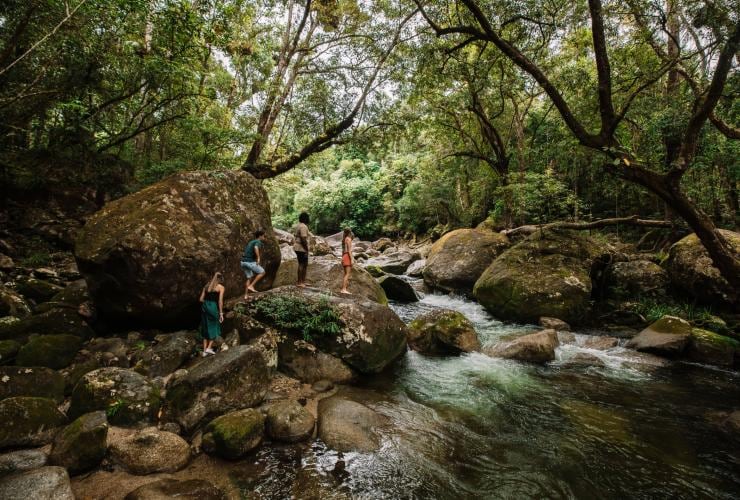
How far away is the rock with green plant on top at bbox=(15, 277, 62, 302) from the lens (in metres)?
7.17

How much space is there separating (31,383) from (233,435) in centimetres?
275

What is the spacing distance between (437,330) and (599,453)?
4.00 metres

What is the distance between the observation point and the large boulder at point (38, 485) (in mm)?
2912

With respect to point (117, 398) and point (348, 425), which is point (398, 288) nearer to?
point (348, 425)

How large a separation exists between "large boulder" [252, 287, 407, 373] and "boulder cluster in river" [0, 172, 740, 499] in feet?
0.10

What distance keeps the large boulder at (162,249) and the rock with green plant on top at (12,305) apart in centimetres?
163

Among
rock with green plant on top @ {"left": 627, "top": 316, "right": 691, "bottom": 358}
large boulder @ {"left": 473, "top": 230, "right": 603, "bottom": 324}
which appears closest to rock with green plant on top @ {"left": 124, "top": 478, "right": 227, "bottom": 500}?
large boulder @ {"left": 473, "top": 230, "right": 603, "bottom": 324}

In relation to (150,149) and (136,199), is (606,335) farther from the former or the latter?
(150,149)

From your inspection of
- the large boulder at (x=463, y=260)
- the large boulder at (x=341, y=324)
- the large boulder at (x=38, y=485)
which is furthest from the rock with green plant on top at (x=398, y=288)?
the large boulder at (x=38, y=485)

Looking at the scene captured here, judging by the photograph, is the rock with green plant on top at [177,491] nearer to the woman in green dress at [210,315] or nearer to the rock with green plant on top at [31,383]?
the rock with green plant on top at [31,383]

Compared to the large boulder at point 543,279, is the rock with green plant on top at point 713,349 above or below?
below

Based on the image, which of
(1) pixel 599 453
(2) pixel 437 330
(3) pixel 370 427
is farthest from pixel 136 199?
(1) pixel 599 453

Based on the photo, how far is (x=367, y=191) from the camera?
119 ft

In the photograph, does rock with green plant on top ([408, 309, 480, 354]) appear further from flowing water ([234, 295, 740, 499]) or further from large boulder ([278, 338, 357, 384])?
large boulder ([278, 338, 357, 384])
